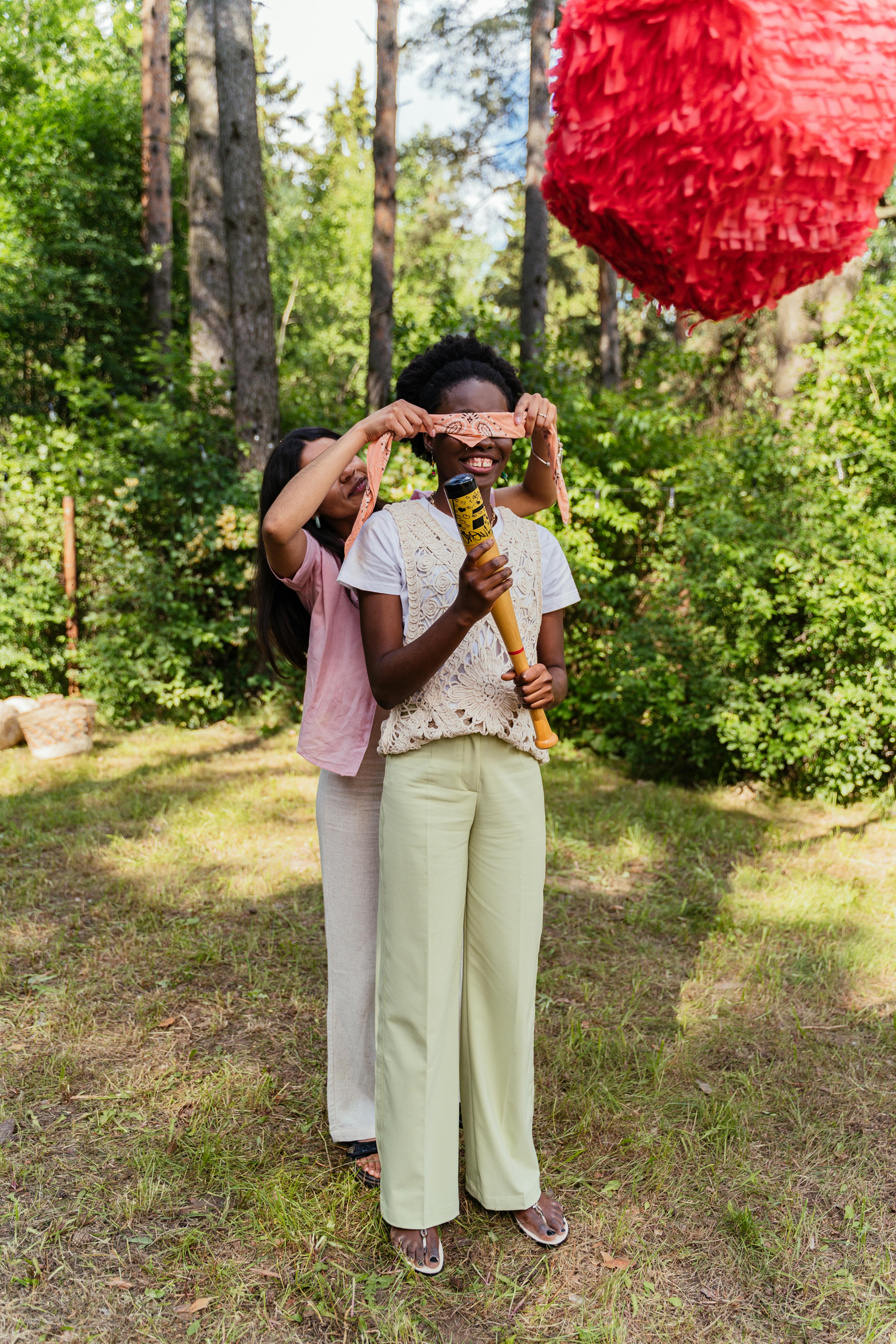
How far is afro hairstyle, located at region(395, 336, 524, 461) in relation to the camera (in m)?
2.07

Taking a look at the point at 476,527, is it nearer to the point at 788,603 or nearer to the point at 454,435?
the point at 454,435

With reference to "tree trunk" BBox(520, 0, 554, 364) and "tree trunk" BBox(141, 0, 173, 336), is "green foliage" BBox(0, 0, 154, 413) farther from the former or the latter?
"tree trunk" BBox(520, 0, 554, 364)

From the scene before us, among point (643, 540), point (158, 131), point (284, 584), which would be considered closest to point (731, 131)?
point (284, 584)

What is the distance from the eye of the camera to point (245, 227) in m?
7.91

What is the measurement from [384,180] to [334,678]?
8.14m

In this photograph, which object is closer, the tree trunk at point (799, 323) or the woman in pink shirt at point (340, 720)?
the woman in pink shirt at point (340, 720)

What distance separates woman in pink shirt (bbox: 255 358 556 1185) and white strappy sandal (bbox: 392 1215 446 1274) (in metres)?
0.31

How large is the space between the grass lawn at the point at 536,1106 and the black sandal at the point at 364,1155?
4 cm

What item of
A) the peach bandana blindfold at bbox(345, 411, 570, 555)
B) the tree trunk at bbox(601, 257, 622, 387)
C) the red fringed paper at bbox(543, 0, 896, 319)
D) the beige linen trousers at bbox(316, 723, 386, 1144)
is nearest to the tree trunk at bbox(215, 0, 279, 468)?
the beige linen trousers at bbox(316, 723, 386, 1144)

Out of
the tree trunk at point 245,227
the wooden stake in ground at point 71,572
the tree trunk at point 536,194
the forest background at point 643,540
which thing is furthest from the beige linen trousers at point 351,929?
the tree trunk at point 536,194

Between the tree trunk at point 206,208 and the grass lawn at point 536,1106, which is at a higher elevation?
the tree trunk at point 206,208

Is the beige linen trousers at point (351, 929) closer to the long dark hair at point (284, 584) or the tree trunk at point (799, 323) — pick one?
the long dark hair at point (284, 584)

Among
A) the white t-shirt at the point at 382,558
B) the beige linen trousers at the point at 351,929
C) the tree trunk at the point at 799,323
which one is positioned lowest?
the beige linen trousers at the point at 351,929

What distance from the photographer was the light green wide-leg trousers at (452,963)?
6.69ft
